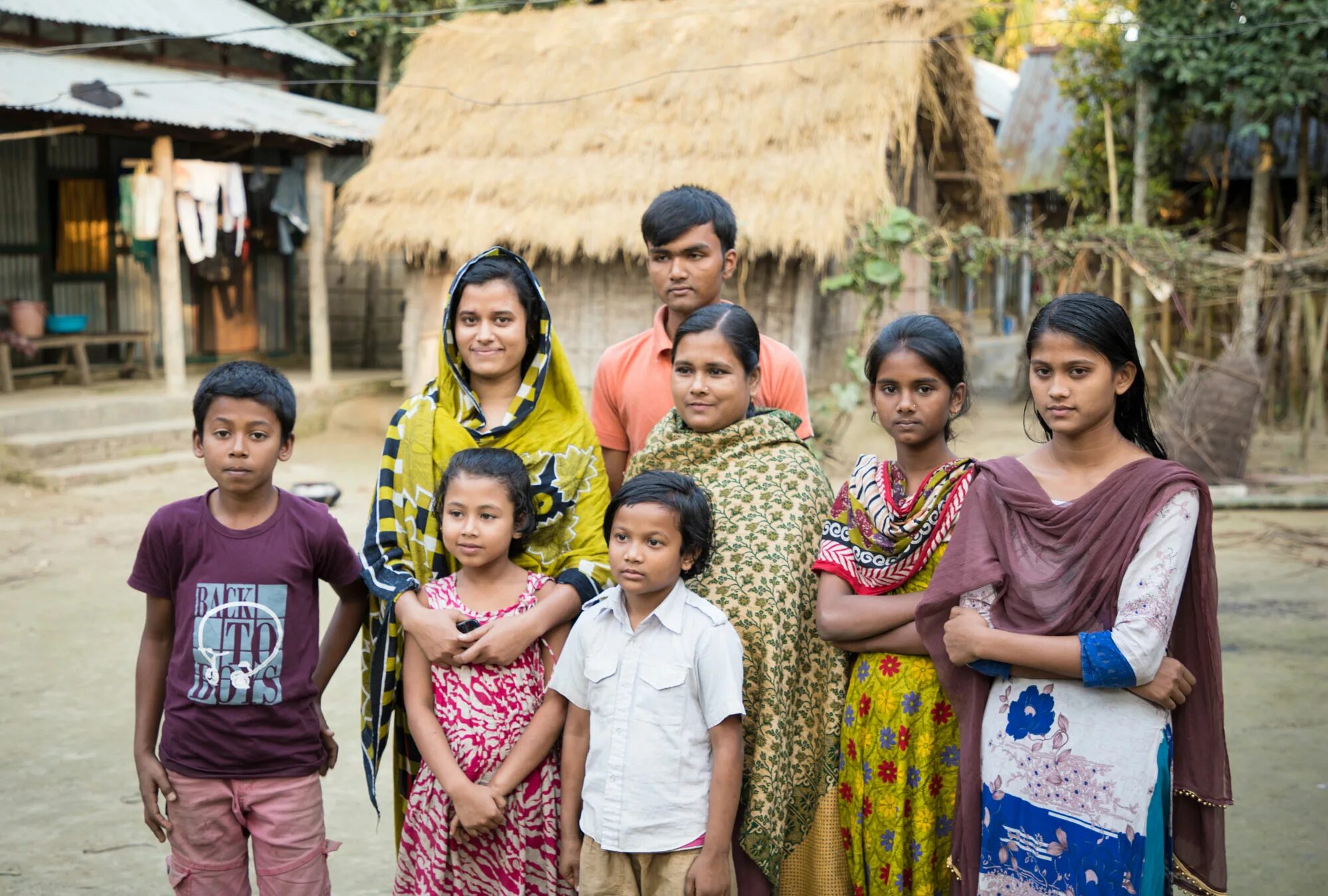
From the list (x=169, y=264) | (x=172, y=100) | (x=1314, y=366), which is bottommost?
(x=1314, y=366)

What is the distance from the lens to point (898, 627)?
2160 millimetres

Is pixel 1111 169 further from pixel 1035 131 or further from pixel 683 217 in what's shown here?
pixel 683 217

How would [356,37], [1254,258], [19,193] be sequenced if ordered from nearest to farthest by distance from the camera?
[1254,258]
[19,193]
[356,37]

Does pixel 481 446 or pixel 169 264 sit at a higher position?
pixel 169 264

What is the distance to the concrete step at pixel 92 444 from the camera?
358 inches

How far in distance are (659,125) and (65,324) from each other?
6.21 m

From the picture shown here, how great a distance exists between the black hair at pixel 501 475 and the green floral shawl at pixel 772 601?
28cm

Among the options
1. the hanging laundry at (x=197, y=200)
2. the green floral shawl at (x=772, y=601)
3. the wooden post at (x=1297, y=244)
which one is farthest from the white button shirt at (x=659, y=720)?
the wooden post at (x=1297, y=244)

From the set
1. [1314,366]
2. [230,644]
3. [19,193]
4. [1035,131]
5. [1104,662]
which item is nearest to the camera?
[1104,662]

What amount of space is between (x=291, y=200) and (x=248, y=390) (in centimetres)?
1077

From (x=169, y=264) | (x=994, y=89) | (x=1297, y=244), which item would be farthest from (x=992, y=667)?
(x=994, y=89)

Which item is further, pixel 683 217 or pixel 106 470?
pixel 106 470

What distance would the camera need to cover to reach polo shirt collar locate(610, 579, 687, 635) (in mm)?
2070

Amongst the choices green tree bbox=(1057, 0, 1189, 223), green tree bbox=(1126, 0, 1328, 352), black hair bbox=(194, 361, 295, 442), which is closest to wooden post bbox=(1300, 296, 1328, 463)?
green tree bbox=(1126, 0, 1328, 352)
